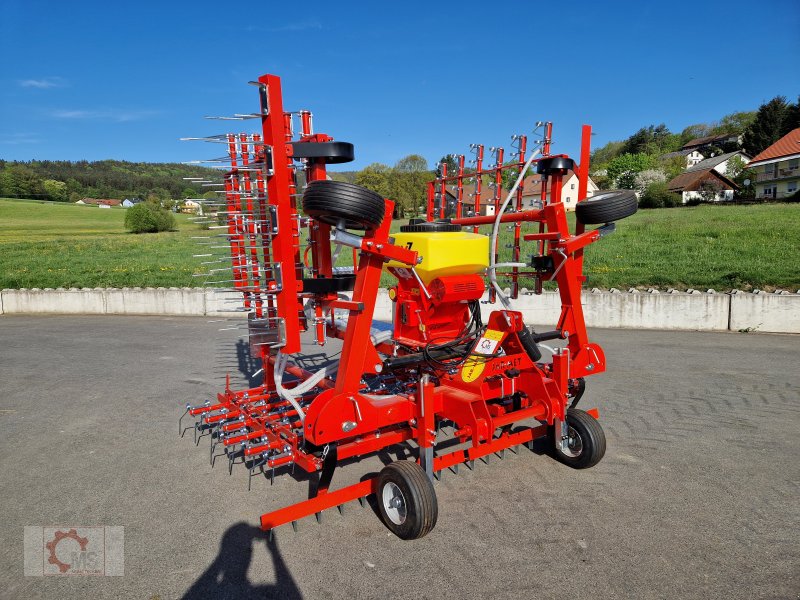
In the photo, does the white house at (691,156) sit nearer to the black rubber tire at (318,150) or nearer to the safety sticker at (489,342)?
the safety sticker at (489,342)

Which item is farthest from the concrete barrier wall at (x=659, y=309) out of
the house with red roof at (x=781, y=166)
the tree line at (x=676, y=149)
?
the house with red roof at (x=781, y=166)

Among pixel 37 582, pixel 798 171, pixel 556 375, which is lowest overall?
pixel 37 582

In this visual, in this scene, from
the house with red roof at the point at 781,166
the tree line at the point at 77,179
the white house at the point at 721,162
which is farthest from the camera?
the tree line at the point at 77,179

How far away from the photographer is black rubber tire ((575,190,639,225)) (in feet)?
13.7

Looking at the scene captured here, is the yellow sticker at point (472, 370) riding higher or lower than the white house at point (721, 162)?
lower

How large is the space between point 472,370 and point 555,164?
2.08 m

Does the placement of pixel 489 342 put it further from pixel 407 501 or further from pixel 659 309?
pixel 659 309

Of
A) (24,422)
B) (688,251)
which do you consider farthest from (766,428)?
(688,251)

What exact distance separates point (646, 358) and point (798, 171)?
172 ft

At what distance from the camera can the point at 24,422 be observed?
5.90 m

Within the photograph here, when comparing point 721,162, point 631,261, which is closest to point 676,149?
point 721,162

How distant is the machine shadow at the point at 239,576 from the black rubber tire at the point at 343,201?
233 cm

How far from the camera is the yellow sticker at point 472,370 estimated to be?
404 centimetres

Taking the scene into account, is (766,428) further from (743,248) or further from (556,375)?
(743,248)
